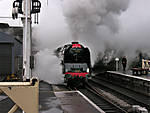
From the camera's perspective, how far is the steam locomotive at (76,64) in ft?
34.9

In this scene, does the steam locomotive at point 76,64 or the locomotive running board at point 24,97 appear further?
the steam locomotive at point 76,64

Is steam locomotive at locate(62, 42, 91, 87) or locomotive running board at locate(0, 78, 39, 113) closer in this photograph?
locomotive running board at locate(0, 78, 39, 113)

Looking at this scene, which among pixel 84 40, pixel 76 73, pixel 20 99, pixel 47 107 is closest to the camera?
pixel 20 99

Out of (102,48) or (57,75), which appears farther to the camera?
(102,48)

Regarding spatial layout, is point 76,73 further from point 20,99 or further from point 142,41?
point 20,99

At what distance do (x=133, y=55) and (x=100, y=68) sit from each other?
4567 mm

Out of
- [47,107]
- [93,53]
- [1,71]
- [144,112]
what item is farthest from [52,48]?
[144,112]

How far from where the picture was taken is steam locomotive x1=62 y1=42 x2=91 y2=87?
1063 cm

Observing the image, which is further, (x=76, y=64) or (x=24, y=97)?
(x=76, y=64)

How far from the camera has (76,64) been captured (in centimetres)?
1084

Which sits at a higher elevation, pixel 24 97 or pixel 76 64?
pixel 76 64

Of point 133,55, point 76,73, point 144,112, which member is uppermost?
point 133,55

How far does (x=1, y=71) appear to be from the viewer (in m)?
13.6

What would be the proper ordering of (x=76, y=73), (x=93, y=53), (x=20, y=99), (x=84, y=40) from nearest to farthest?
(x=20, y=99), (x=76, y=73), (x=84, y=40), (x=93, y=53)
